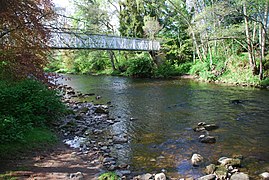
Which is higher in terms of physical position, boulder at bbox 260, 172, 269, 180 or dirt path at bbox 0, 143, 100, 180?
dirt path at bbox 0, 143, 100, 180

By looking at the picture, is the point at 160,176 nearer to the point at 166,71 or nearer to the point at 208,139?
the point at 208,139

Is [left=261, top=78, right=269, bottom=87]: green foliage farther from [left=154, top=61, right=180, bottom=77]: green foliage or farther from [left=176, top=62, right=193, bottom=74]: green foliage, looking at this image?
[left=154, top=61, right=180, bottom=77]: green foliage

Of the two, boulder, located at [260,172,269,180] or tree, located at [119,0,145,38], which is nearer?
boulder, located at [260,172,269,180]

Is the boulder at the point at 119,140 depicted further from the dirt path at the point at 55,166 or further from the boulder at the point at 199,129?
the boulder at the point at 199,129


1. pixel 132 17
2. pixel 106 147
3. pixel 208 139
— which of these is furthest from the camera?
pixel 132 17

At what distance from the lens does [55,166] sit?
18.0 feet

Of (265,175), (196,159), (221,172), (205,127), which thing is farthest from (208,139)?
(265,175)

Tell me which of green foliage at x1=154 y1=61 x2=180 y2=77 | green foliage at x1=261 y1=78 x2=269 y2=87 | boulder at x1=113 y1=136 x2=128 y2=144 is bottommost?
boulder at x1=113 y1=136 x2=128 y2=144

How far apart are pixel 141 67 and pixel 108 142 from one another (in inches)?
925

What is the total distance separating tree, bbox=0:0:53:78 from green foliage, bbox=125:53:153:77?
24743 millimetres

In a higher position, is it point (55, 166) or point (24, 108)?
point (24, 108)

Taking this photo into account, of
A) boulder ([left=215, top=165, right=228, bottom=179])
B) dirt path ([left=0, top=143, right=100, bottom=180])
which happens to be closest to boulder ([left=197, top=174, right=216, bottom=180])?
boulder ([left=215, top=165, right=228, bottom=179])

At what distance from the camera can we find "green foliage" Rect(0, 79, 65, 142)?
5.91 meters

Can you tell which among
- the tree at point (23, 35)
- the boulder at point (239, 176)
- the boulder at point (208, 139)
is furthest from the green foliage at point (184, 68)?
the tree at point (23, 35)
